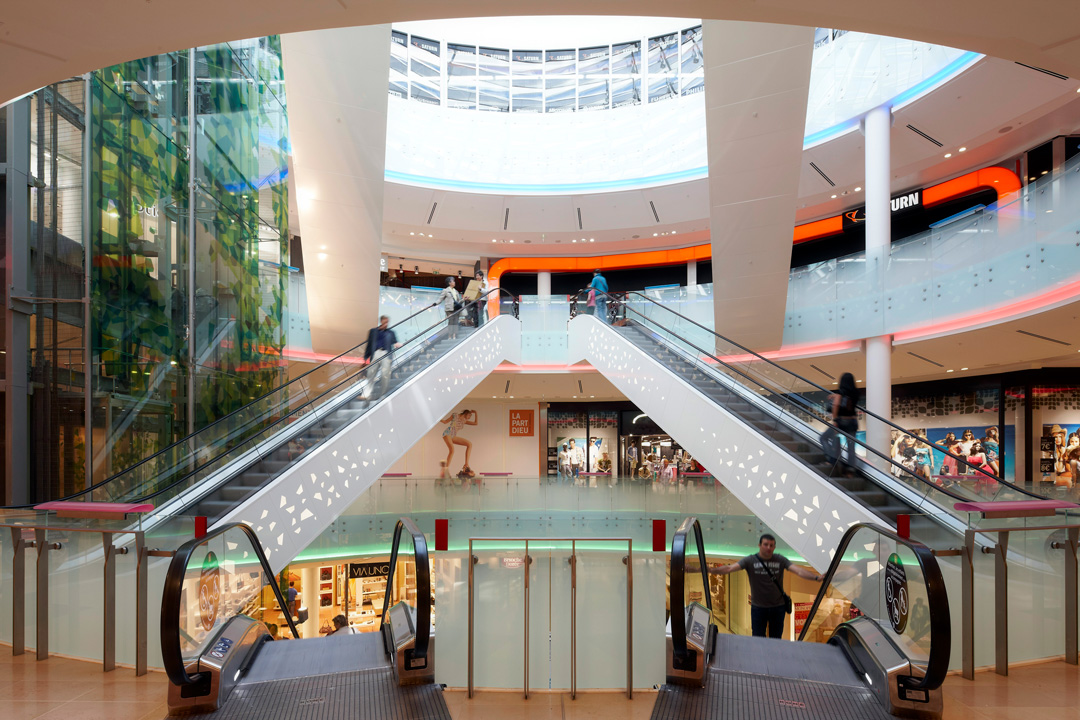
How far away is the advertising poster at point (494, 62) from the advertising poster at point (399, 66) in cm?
234

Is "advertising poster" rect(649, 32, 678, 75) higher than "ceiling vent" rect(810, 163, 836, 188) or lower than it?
higher

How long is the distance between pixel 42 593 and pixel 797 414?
7.68 meters

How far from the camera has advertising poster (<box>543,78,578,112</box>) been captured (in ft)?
67.9

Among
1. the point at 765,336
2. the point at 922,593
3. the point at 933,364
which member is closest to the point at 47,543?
the point at 922,593

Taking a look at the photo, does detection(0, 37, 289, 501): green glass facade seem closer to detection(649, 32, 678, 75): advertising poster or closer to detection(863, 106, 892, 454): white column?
detection(863, 106, 892, 454): white column

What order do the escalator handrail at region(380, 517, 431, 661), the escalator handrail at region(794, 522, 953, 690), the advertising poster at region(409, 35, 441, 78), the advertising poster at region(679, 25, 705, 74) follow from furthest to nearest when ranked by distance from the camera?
the advertising poster at region(409, 35, 441, 78), the advertising poster at region(679, 25, 705, 74), the escalator handrail at region(380, 517, 431, 661), the escalator handrail at region(794, 522, 953, 690)

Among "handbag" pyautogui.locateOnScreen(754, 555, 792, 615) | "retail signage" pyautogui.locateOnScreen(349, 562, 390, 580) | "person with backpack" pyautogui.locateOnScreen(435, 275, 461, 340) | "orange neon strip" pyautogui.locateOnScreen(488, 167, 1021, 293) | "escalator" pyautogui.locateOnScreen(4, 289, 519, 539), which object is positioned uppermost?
"orange neon strip" pyautogui.locateOnScreen(488, 167, 1021, 293)

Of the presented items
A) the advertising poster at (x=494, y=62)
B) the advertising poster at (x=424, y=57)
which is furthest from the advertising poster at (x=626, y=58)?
the advertising poster at (x=424, y=57)

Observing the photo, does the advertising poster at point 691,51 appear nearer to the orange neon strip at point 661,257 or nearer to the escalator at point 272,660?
the orange neon strip at point 661,257

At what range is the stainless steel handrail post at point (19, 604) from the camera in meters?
4.88

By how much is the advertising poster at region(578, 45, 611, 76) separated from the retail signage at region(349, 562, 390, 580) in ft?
49.8

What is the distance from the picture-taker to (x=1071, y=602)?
16.1 ft

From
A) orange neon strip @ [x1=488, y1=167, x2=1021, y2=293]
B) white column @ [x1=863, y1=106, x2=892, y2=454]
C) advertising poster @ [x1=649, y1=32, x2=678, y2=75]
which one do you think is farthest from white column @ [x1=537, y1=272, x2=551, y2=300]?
white column @ [x1=863, y1=106, x2=892, y2=454]

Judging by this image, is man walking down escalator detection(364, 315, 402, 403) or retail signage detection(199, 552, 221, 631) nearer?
retail signage detection(199, 552, 221, 631)
